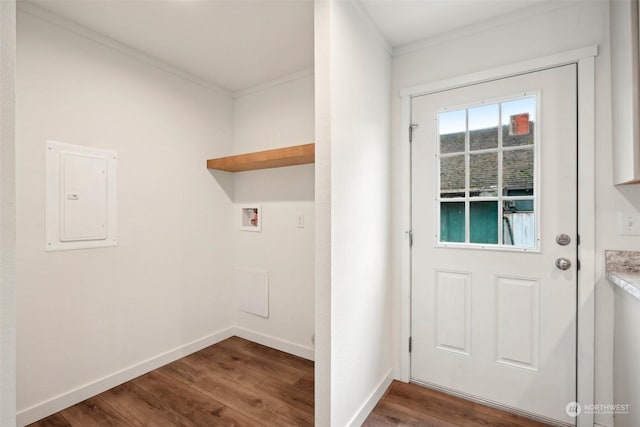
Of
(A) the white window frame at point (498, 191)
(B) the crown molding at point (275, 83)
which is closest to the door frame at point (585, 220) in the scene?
(A) the white window frame at point (498, 191)

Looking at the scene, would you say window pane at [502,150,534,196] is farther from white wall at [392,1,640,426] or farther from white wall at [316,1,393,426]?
white wall at [316,1,393,426]

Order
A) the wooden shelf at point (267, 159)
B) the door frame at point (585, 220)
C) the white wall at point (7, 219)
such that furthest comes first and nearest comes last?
the wooden shelf at point (267, 159)
the door frame at point (585, 220)
the white wall at point (7, 219)

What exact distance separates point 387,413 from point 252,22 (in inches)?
105

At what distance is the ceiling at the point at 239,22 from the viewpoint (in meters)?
1.81

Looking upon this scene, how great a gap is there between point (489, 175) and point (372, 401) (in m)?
1.64

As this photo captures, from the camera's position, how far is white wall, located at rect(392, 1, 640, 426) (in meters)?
1.62

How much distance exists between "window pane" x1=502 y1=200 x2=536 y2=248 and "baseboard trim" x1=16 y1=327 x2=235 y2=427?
2.64 meters

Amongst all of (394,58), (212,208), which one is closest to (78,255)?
(212,208)

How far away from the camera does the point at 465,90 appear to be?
201cm

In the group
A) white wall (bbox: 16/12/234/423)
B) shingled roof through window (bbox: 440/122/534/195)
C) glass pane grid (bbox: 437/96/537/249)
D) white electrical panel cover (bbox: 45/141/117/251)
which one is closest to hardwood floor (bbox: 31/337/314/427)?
white wall (bbox: 16/12/234/423)

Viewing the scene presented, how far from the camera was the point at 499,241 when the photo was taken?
6.31ft

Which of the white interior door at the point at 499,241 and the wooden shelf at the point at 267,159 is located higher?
the wooden shelf at the point at 267,159

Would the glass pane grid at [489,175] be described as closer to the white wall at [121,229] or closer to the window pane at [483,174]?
the window pane at [483,174]

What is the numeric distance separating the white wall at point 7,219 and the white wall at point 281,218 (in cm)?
200
